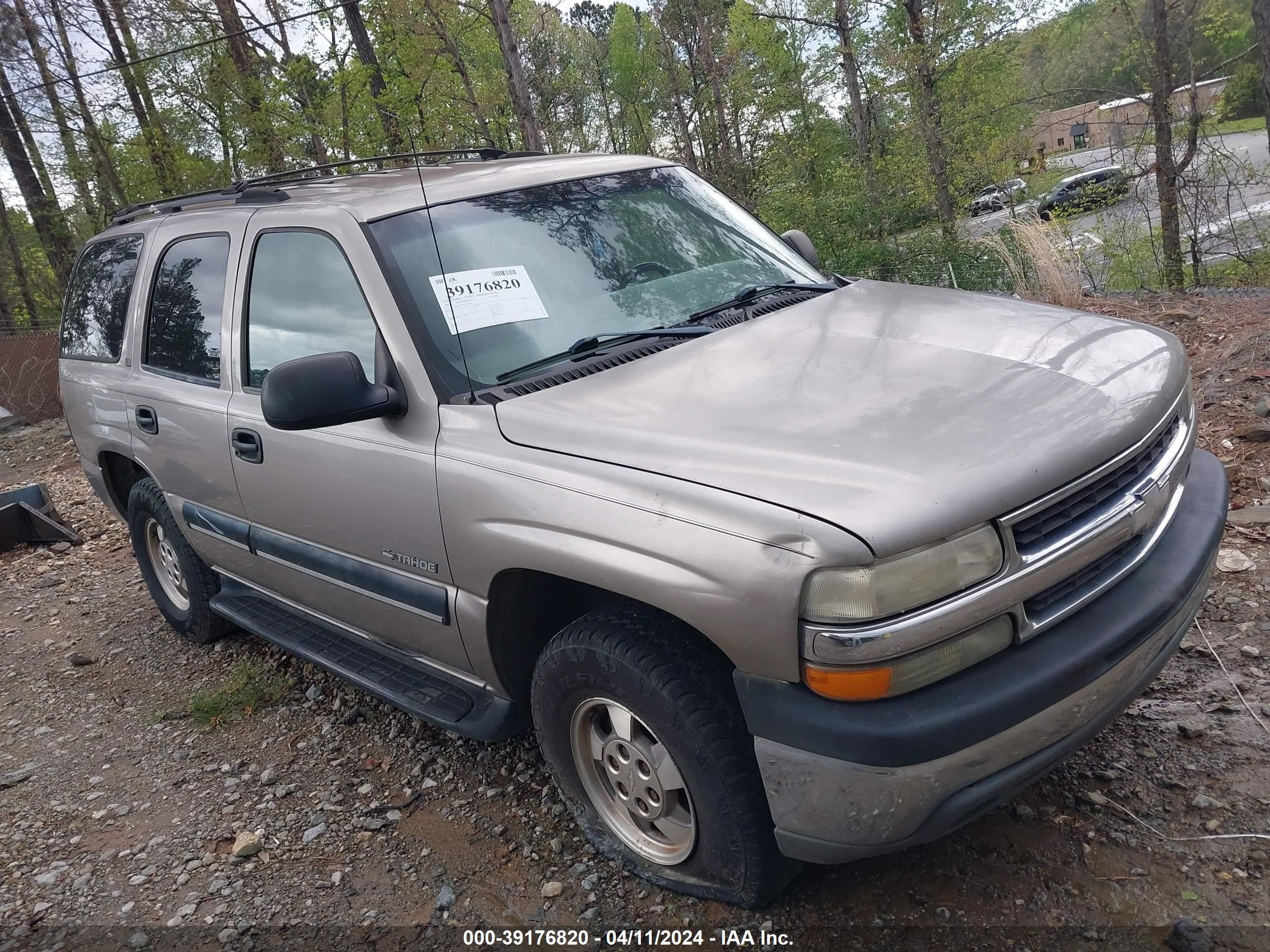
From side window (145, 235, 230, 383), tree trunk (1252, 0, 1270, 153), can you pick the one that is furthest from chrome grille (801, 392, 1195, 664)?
tree trunk (1252, 0, 1270, 153)

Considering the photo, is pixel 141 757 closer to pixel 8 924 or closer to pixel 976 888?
pixel 8 924

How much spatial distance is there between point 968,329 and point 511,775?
2.08m

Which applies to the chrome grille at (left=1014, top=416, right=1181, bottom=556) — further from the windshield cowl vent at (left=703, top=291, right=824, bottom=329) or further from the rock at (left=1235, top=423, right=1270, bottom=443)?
the rock at (left=1235, top=423, right=1270, bottom=443)

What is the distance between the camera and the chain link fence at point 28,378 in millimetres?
14242

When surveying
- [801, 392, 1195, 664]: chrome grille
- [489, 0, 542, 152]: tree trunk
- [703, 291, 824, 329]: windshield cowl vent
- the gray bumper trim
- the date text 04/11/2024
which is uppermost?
[489, 0, 542, 152]: tree trunk

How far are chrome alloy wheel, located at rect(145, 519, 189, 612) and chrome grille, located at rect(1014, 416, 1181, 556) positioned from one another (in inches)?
155

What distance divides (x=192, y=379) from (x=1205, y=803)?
12.3 feet

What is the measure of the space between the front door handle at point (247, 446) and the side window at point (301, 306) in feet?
0.60

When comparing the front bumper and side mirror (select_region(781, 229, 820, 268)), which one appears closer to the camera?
the front bumper

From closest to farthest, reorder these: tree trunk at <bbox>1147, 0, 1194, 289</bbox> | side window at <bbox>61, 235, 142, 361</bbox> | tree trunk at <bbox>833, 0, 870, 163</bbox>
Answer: side window at <bbox>61, 235, 142, 361</bbox> < tree trunk at <bbox>1147, 0, 1194, 289</bbox> < tree trunk at <bbox>833, 0, 870, 163</bbox>

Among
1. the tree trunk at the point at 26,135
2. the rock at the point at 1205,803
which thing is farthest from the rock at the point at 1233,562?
the tree trunk at the point at 26,135

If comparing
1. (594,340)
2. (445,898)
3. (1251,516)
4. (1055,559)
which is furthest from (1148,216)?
(445,898)

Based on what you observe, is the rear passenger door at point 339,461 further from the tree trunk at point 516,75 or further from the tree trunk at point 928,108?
the tree trunk at point 928,108

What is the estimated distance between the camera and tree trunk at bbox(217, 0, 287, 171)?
13.8 metres
